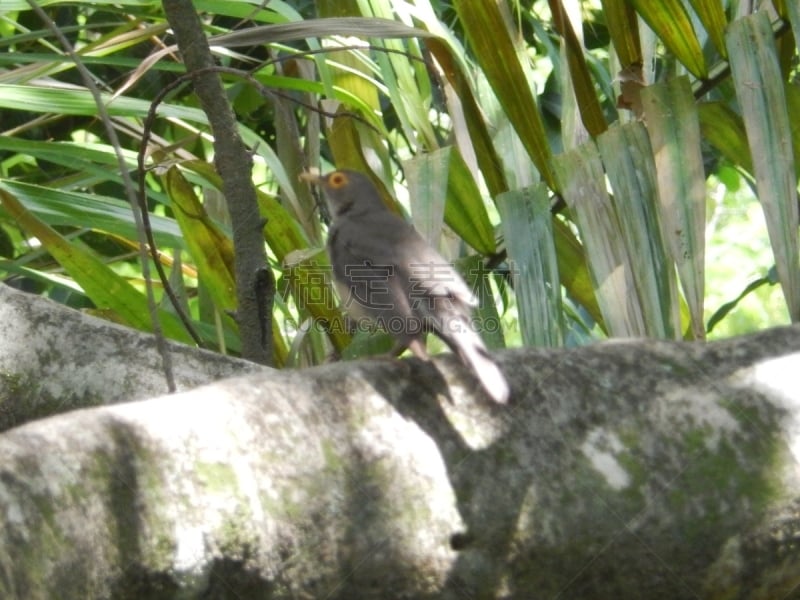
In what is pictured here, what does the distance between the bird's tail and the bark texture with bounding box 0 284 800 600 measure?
5 centimetres

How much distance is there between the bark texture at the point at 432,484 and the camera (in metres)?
2.24

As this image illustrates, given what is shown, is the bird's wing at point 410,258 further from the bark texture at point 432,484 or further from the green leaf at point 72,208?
the green leaf at point 72,208

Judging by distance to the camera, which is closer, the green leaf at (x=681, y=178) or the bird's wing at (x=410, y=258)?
the green leaf at (x=681, y=178)

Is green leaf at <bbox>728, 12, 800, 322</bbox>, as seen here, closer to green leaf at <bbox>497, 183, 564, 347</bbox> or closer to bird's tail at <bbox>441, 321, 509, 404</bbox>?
green leaf at <bbox>497, 183, 564, 347</bbox>

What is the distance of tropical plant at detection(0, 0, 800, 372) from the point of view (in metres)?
3.65

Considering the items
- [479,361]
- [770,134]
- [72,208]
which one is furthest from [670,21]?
[72,208]

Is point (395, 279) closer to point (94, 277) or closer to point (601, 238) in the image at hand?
point (601, 238)

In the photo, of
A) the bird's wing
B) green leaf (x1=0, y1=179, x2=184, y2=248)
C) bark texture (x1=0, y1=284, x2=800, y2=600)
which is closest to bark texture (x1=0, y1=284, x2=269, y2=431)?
green leaf (x1=0, y1=179, x2=184, y2=248)

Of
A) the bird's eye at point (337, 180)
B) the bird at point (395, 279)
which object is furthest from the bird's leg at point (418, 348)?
the bird's eye at point (337, 180)

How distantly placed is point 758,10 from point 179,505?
8.80 ft

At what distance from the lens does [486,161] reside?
167 inches

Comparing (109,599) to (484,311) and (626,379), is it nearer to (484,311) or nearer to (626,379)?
(626,379)

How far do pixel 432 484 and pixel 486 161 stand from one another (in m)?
1.77

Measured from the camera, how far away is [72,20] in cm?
712
